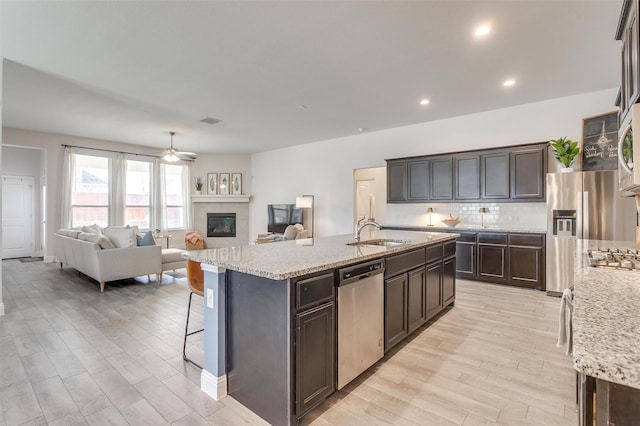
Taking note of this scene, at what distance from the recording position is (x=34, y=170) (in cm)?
848

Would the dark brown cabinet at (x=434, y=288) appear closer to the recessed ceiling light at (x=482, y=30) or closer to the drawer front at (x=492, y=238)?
the drawer front at (x=492, y=238)

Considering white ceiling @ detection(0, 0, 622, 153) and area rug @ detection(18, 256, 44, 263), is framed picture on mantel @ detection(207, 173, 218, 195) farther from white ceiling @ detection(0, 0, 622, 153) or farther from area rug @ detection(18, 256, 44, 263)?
area rug @ detection(18, 256, 44, 263)

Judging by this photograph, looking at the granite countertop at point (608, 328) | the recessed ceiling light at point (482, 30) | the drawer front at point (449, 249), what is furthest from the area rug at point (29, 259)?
the granite countertop at point (608, 328)

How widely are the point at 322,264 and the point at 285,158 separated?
7.36m

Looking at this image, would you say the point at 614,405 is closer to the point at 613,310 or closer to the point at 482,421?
the point at 613,310

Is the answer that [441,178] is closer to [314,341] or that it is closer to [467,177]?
[467,177]

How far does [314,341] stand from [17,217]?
10.1 meters

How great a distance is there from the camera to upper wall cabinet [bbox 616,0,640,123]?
150 centimetres

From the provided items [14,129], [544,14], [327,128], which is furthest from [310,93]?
[14,129]

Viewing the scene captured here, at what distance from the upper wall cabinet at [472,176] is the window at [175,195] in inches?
256

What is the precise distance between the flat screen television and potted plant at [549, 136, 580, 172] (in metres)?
5.54

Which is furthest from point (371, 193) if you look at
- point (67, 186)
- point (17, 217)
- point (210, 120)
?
point (17, 217)

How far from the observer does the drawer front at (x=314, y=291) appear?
1764 millimetres

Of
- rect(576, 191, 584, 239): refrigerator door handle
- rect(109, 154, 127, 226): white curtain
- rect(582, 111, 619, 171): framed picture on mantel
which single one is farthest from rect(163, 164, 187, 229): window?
rect(582, 111, 619, 171): framed picture on mantel
